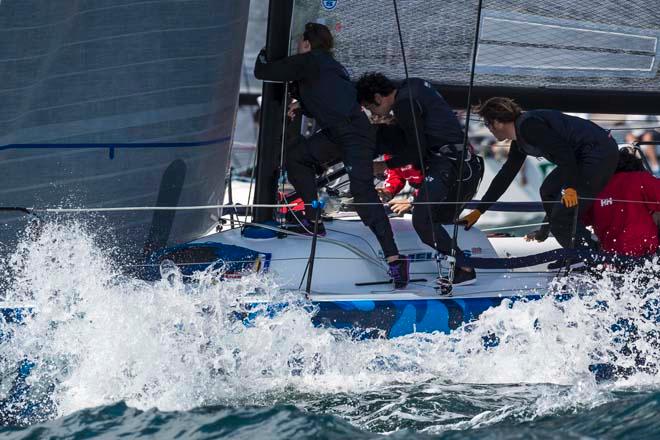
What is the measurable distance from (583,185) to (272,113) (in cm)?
138

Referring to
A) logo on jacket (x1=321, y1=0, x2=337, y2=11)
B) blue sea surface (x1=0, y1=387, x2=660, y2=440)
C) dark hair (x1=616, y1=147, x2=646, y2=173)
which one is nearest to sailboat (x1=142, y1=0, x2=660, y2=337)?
logo on jacket (x1=321, y1=0, x2=337, y2=11)

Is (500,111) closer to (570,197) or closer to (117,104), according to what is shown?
(570,197)

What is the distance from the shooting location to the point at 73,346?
3580 mm

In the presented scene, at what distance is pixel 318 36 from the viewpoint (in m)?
4.35

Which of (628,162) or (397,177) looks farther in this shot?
(397,177)

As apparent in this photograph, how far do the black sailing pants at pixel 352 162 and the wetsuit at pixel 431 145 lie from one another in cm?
15

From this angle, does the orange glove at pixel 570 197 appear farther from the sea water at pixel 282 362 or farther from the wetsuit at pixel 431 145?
the wetsuit at pixel 431 145

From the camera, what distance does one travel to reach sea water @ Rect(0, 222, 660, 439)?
3.33 meters

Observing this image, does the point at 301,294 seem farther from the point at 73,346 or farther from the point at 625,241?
the point at 625,241

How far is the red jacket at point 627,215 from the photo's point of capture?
170 inches

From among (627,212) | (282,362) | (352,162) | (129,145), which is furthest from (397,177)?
(282,362)

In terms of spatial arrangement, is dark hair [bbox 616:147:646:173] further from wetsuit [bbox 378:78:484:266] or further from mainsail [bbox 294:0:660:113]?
wetsuit [bbox 378:78:484:266]

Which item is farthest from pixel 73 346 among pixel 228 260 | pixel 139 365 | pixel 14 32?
pixel 14 32

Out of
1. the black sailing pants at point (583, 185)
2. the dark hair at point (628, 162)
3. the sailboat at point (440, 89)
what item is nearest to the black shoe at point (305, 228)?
the sailboat at point (440, 89)
